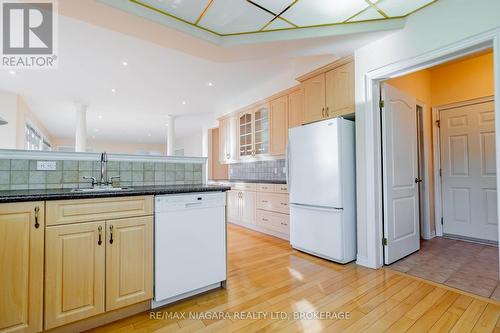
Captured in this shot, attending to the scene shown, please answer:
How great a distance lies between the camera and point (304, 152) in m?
3.02

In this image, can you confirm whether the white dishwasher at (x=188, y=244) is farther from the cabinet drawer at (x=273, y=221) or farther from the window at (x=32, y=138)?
the window at (x=32, y=138)

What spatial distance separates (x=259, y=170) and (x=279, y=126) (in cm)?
118

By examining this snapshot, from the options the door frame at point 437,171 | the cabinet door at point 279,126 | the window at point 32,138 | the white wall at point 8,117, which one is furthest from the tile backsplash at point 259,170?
the window at point 32,138

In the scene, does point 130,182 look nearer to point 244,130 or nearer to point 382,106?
point 382,106

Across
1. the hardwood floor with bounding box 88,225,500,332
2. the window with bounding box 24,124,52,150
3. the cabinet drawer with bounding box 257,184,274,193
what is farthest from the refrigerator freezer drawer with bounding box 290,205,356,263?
the window with bounding box 24,124,52,150

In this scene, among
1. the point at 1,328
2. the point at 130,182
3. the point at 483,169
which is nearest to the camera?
the point at 1,328

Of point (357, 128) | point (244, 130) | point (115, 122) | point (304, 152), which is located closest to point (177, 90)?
point (244, 130)

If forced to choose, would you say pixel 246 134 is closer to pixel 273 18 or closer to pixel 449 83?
pixel 273 18

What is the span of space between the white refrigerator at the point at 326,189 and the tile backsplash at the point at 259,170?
4.19 ft

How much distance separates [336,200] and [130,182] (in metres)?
2.10

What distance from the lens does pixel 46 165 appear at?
179 centimetres

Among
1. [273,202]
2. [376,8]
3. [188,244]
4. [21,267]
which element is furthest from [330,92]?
[21,267]

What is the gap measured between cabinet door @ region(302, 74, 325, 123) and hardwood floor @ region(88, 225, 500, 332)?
1858mm

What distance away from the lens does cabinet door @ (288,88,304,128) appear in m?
3.69
